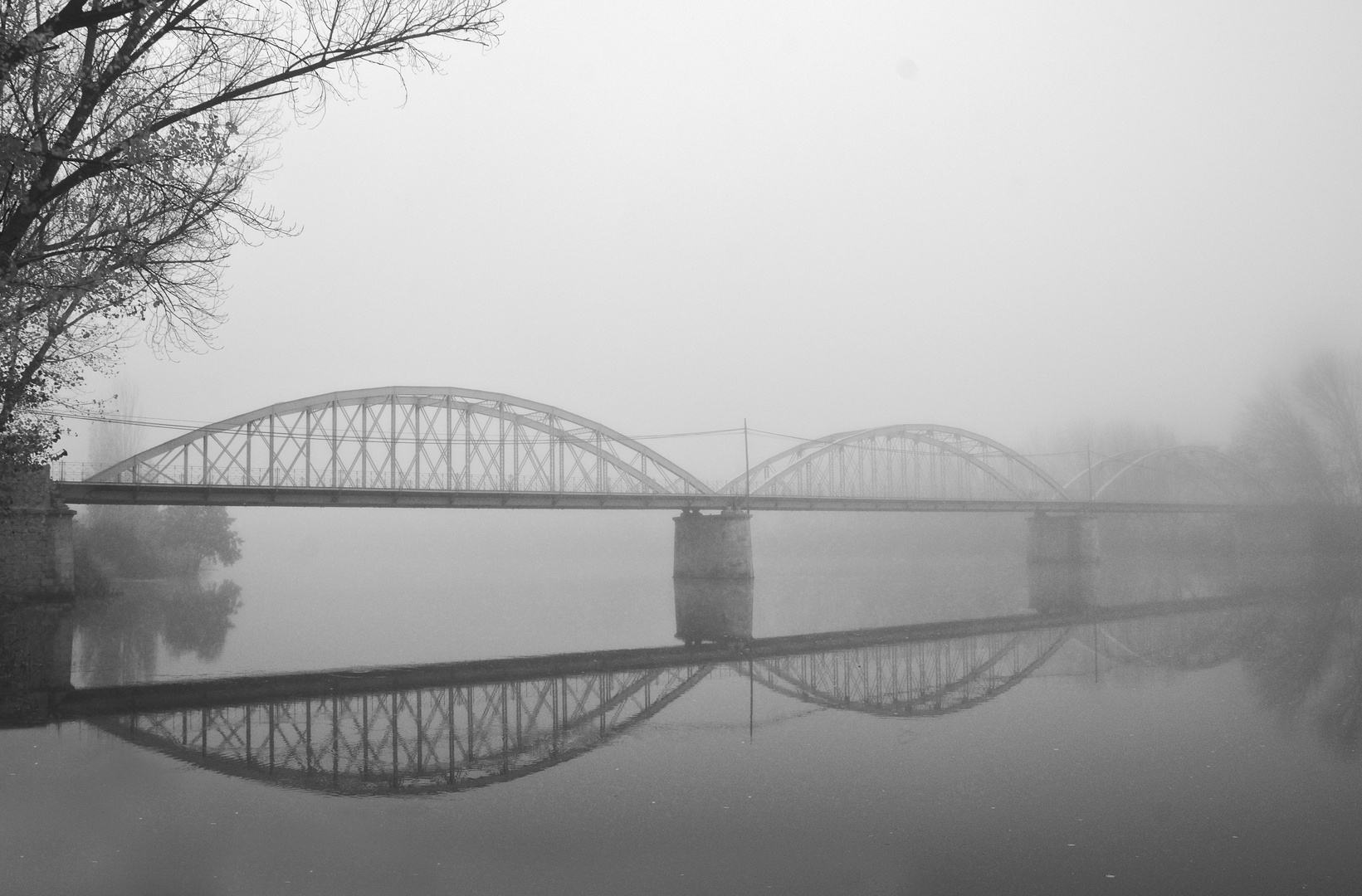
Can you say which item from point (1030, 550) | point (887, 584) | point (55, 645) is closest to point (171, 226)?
A: point (55, 645)

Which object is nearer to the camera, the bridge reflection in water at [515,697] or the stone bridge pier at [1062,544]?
the bridge reflection in water at [515,697]

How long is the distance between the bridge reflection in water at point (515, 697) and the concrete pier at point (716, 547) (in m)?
28.2

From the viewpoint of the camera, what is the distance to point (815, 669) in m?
20.1

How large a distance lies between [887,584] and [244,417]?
1466 inches

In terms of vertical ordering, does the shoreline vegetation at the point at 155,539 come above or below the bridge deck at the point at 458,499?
below

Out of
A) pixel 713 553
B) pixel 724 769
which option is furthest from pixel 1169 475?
pixel 724 769

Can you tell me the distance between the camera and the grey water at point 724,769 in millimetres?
7879

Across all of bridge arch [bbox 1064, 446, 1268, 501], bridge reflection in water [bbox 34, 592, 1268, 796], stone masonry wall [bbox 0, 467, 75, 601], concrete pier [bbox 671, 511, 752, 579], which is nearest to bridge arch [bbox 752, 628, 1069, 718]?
bridge reflection in water [bbox 34, 592, 1268, 796]

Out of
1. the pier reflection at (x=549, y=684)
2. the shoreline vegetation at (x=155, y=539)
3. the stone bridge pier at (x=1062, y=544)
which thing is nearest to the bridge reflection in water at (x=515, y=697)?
the pier reflection at (x=549, y=684)

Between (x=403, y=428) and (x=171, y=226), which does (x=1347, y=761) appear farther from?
(x=403, y=428)

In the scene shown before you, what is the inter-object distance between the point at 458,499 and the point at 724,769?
37.5 meters

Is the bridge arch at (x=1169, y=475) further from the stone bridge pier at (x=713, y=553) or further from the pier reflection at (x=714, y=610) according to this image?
the pier reflection at (x=714, y=610)

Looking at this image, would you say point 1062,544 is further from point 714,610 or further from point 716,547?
point 714,610

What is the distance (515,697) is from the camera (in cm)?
1645
